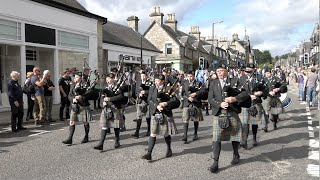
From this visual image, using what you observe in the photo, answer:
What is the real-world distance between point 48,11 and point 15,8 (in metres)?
2.10

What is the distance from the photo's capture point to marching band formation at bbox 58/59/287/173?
6117 mm

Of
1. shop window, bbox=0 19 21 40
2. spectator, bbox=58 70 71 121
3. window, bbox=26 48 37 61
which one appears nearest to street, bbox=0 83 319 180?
spectator, bbox=58 70 71 121

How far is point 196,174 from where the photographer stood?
5773 mm

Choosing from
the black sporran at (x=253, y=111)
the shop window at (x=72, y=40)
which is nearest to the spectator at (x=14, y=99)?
the black sporran at (x=253, y=111)

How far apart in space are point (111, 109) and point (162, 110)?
134cm

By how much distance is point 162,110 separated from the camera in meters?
6.82

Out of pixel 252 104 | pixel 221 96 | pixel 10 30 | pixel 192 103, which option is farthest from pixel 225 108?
pixel 10 30

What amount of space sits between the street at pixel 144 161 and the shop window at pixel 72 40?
8.67m

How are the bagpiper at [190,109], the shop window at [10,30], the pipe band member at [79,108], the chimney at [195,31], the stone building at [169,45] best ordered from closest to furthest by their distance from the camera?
1. the pipe band member at [79,108]
2. the bagpiper at [190,109]
3. the shop window at [10,30]
4. the stone building at [169,45]
5. the chimney at [195,31]

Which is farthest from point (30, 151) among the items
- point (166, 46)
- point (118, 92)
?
point (166, 46)

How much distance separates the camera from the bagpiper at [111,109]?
7.48 metres

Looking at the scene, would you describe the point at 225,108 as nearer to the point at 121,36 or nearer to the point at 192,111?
the point at 192,111

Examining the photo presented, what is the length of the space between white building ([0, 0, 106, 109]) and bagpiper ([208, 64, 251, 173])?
1091 cm

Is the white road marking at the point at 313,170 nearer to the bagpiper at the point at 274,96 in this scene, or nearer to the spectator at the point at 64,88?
the bagpiper at the point at 274,96
